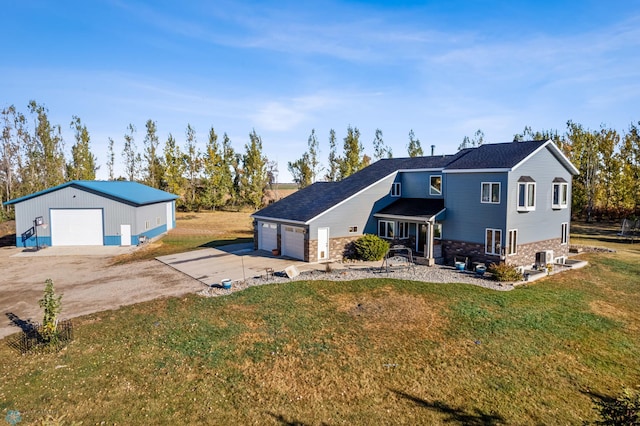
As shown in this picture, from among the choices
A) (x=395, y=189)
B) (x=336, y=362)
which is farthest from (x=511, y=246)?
(x=336, y=362)

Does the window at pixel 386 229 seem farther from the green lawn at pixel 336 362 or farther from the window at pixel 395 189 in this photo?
the green lawn at pixel 336 362

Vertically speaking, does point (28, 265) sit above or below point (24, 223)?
below

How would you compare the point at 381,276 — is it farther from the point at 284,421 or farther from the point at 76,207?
the point at 76,207

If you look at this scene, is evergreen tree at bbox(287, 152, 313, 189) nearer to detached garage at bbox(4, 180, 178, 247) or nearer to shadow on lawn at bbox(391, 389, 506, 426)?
detached garage at bbox(4, 180, 178, 247)

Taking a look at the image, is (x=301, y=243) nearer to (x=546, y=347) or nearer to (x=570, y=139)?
(x=546, y=347)

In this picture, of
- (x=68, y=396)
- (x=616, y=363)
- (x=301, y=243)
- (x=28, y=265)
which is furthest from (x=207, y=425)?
(x=28, y=265)

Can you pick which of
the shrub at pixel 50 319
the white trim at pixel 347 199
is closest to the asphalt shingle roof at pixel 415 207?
the white trim at pixel 347 199
